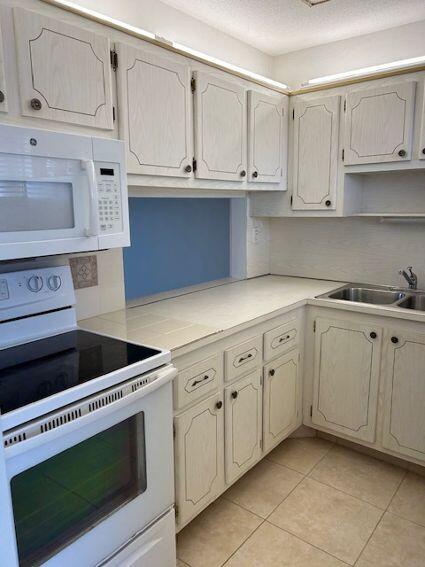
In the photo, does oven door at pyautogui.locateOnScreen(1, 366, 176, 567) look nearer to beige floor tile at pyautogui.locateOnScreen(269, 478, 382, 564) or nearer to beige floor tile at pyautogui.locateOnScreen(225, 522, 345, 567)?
beige floor tile at pyautogui.locateOnScreen(225, 522, 345, 567)

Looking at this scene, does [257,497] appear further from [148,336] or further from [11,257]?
Result: [11,257]

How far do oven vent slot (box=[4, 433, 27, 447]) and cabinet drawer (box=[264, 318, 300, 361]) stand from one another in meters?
1.31

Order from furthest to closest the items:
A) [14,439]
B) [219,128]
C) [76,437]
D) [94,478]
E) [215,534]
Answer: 1. [219,128]
2. [215,534]
3. [94,478]
4. [76,437]
5. [14,439]

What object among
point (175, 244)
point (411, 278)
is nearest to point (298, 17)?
point (175, 244)

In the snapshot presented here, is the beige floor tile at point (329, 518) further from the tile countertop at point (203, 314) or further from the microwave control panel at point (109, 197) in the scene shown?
the microwave control panel at point (109, 197)

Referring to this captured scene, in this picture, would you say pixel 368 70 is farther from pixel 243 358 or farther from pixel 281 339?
pixel 243 358

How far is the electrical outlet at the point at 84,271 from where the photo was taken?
1829 mm

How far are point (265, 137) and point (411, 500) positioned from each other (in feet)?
6.74

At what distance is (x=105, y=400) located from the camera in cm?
119

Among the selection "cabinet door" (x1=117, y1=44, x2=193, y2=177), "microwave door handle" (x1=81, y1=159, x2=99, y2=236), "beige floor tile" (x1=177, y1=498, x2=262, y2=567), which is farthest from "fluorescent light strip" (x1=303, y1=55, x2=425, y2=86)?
"beige floor tile" (x1=177, y1=498, x2=262, y2=567)

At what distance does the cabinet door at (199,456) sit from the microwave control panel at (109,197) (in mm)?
767

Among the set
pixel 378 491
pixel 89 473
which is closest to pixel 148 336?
pixel 89 473

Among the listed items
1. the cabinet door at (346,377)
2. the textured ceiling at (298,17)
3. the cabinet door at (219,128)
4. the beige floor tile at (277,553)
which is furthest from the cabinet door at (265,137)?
the beige floor tile at (277,553)

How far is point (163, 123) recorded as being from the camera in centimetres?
183
